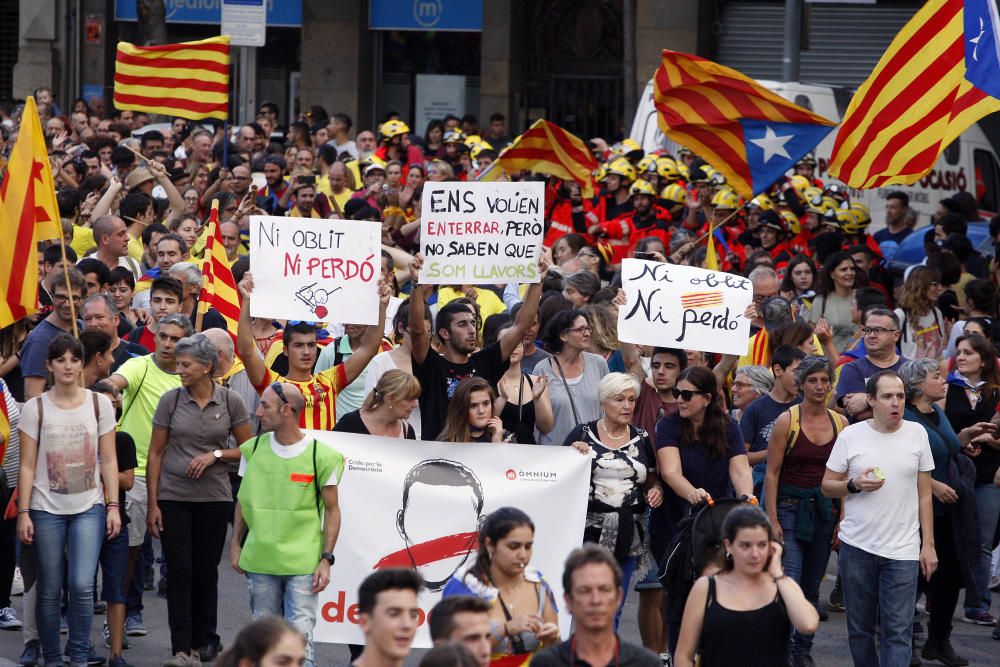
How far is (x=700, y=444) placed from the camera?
833 centimetres

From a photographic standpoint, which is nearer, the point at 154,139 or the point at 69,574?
the point at 69,574

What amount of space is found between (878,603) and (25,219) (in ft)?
16.2

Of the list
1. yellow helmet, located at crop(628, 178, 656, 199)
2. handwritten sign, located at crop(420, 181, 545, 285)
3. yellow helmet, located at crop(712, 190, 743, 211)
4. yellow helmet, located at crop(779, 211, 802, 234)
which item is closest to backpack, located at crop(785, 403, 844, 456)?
handwritten sign, located at crop(420, 181, 545, 285)

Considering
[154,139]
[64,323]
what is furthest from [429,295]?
[154,139]

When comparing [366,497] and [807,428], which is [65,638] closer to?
[366,497]

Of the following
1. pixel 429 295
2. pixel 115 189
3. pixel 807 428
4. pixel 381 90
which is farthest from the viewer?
pixel 381 90

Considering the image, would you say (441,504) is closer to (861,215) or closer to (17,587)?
(17,587)

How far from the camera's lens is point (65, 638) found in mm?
8945

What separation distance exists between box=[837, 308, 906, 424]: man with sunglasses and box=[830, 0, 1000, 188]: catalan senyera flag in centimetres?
→ 148

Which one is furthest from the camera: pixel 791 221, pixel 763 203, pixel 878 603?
pixel 763 203

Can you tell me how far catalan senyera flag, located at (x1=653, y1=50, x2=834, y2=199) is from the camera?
12109 millimetres

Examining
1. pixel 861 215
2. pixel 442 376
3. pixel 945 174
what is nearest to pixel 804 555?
pixel 442 376

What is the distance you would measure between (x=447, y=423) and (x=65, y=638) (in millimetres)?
2456

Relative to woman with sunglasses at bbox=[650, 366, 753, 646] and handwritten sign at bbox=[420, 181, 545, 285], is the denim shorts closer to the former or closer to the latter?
handwritten sign at bbox=[420, 181, 545, 285]
